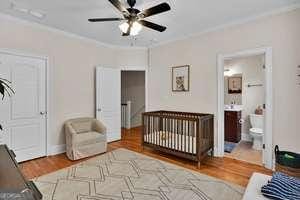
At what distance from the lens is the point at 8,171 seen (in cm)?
129

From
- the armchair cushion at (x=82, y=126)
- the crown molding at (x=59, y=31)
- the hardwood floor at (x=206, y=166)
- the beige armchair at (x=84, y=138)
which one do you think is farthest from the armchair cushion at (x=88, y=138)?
the crown molding at (x=59, y=31)

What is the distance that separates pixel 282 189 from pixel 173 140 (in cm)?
220

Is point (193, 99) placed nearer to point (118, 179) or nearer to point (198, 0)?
point (198, 0)

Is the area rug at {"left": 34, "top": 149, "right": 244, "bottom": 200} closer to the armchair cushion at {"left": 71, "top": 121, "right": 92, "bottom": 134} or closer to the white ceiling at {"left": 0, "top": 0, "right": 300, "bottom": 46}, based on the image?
the armchair cushion at {"left": 71, "top": 121, "right": 92, "bottom": 134}

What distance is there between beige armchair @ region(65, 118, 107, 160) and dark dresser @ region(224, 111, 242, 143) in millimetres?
3168

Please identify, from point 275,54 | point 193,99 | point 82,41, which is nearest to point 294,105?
point 275,54

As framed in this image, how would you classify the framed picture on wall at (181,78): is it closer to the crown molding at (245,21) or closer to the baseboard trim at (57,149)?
the crown molding at (245,21)

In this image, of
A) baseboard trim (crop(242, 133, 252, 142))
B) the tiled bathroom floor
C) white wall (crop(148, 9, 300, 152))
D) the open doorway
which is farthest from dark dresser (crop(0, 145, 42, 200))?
baseboard trim (crop(242, 133, 252, 142))

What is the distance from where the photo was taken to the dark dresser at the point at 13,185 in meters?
0.95

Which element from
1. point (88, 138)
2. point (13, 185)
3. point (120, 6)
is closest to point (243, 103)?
point (88, 138)

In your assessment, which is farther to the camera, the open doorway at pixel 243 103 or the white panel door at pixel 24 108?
the open doorway at pixel 243 103

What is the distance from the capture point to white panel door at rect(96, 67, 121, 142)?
4.44 m

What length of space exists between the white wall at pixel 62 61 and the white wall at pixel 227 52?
1592 mm

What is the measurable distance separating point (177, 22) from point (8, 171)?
3.25 meters
